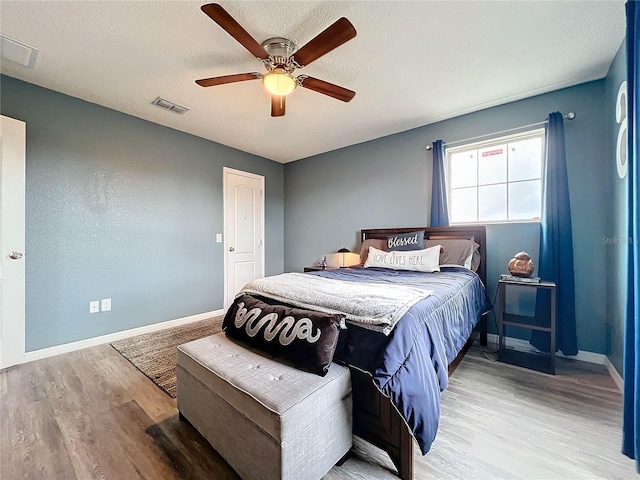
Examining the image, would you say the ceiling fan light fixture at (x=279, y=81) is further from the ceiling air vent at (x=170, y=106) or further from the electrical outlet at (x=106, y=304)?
the electrical outlet at (x=106, y=304)

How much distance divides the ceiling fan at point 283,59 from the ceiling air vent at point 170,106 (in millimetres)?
1109

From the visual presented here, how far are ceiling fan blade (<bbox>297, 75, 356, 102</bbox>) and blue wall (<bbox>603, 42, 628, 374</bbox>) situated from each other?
1.97 meters

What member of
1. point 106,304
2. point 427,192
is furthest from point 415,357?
point 106,304

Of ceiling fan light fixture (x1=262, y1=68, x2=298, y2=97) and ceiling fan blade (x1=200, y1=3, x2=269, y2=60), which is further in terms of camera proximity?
ceiling fan light fixture (x1=262, y1=68, x2=298, y2=97)

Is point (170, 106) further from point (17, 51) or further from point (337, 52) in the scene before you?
point (337, 52)

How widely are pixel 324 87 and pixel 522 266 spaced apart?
232 centimetres

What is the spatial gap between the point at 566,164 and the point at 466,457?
2.62 metres

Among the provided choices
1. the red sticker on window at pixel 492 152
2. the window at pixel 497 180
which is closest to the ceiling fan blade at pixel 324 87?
the window at pixel 497 180

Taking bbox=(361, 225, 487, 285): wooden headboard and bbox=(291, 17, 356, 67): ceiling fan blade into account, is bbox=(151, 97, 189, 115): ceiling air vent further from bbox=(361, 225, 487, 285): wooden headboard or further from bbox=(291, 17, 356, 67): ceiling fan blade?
bbox=(361, 225, 487, 285): wooden headboard

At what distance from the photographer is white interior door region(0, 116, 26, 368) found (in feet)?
7.29

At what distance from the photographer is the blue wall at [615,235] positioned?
193 centimetres

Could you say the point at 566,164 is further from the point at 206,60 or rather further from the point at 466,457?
the point at 206,60

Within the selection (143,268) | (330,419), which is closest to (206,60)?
(143,268)

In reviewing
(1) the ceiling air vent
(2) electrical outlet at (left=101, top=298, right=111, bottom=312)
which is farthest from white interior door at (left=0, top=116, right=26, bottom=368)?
(1) the ceiling air vent
